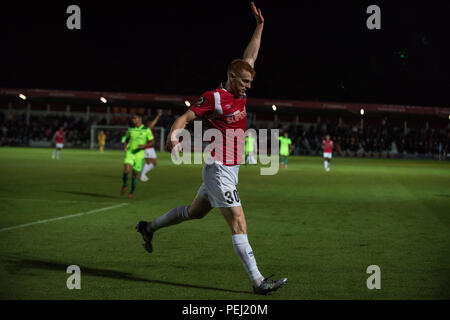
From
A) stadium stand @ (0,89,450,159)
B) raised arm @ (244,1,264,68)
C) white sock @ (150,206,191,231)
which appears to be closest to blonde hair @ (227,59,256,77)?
raised arm @ (244,1,264,68)

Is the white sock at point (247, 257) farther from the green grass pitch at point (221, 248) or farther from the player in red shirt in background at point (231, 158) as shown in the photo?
the green grass pitch at point (221, 248)

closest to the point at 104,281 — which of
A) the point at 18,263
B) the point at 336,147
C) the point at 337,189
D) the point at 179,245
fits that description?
the point at 18,263

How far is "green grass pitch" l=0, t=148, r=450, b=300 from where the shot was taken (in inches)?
224

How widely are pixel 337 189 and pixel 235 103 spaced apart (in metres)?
12.7

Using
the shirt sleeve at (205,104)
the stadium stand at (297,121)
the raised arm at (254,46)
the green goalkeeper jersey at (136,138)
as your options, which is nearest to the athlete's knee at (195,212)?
the shirt sleeve at (205,104)

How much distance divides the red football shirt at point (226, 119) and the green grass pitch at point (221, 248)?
1.39 m

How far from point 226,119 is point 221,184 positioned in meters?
0.67

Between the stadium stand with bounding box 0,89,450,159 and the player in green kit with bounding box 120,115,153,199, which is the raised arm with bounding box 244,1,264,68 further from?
the stadium stand with bounding box 0,89,450,159

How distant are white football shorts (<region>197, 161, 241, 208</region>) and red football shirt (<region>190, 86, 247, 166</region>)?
0.27ft

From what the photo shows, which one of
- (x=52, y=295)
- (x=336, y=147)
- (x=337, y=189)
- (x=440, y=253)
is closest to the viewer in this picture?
(x=52, y=295)

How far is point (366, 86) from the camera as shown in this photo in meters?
75.4

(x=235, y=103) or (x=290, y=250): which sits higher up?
(x=235, y=103)
